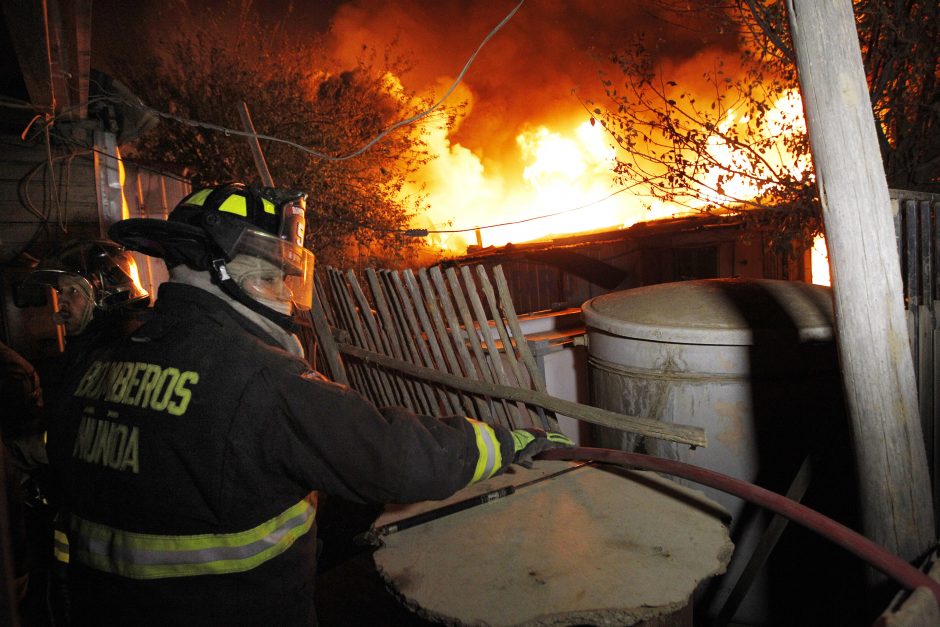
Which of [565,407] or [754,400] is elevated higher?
[565,407]

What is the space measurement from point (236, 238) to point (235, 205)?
0.81 feet

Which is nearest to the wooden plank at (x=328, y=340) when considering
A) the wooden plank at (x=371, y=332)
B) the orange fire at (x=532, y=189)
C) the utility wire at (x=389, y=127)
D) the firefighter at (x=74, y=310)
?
the wooden plank at (x=371, y=332)

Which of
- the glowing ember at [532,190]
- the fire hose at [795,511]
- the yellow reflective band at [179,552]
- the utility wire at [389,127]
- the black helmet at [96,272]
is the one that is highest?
the glowing ember at [532,190]

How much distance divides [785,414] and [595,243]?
11140mm

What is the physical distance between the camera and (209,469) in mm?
1837

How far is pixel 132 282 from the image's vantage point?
427cm

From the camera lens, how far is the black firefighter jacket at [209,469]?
1.86 m

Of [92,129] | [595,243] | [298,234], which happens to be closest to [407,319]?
[298,234]

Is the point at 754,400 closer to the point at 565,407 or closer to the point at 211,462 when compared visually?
the point at 565,407

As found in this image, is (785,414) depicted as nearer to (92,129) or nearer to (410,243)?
(92,129)

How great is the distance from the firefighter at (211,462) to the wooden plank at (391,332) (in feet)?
7.84

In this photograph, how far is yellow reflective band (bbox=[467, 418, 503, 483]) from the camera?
2.29 metres

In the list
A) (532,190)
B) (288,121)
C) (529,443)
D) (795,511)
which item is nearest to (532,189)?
(532,190)

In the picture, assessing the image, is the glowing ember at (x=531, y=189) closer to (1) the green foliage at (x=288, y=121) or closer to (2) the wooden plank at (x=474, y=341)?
(1) the green foliage at (x=288, y=121)
